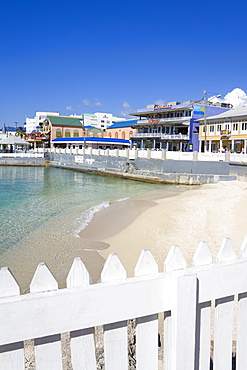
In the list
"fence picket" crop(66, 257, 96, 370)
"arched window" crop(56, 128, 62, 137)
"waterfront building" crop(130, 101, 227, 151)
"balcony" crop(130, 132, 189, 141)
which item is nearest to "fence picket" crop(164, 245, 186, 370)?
"fence picket" crop(66, 257, 96, 370)

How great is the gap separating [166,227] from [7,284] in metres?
9.72

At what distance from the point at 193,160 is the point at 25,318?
27.8 metres

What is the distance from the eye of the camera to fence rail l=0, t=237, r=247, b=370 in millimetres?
1500

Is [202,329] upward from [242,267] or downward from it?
downward

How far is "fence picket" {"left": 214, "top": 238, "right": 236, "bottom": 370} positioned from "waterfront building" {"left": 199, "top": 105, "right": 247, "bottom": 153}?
36.2m

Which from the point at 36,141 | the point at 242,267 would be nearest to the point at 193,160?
the point at 242,267

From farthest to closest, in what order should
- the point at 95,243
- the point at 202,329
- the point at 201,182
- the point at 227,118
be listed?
the point at 227,118 < the point at 201,182 < the point at 95,243 < the point at 202,329

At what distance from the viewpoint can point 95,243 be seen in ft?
31.5

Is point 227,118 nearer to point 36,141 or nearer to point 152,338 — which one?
point 152,338

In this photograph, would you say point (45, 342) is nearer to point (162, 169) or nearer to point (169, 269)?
point (169, 269)

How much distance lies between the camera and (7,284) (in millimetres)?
1480

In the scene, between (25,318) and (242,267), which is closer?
(25,318)

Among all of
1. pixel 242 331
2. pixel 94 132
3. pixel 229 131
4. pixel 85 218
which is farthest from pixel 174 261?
pixel 94 132

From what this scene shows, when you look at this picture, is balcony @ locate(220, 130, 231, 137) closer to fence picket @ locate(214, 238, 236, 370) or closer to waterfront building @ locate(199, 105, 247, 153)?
waterfront building @ locate(199, 105, 247, 153)
